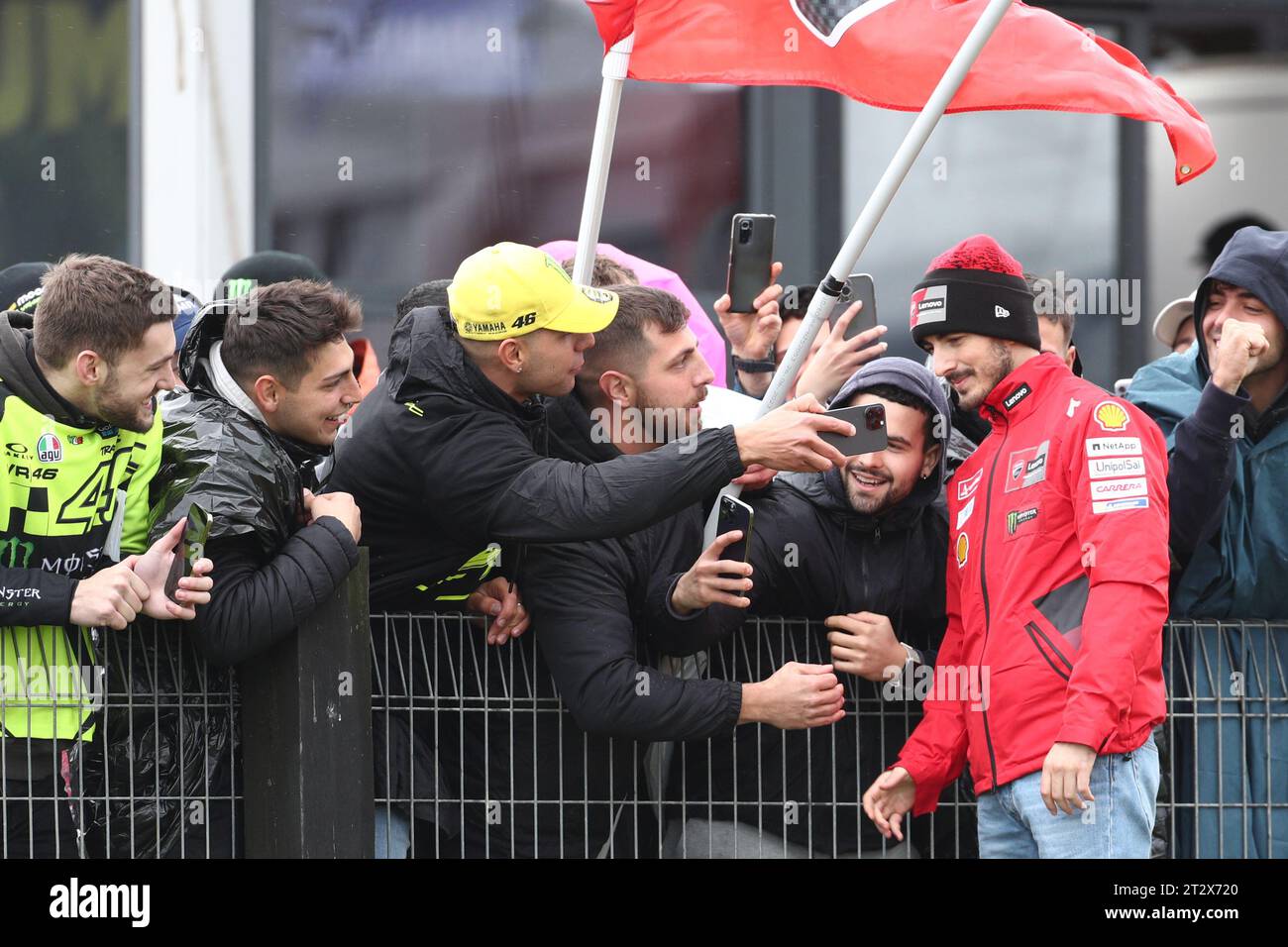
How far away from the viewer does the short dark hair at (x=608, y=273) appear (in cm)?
523

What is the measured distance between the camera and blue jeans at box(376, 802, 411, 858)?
14.0ft

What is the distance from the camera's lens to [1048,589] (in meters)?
4.15

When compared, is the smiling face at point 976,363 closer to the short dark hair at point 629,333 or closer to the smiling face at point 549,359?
the short dark hair at point 629,333

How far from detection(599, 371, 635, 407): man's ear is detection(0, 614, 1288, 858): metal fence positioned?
2.14ft

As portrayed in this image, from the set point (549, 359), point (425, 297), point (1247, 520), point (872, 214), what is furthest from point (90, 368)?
point (1247, 520)

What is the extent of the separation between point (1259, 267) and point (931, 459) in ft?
3.17

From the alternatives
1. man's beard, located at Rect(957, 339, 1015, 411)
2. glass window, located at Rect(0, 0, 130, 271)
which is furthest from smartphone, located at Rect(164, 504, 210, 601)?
glass window, located at Rect(0, 0, 130, 271)

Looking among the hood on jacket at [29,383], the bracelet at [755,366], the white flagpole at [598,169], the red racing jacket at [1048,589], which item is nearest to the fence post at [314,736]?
the hood on jacket at [29,383]

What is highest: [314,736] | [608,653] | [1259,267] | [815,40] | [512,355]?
[815,40]

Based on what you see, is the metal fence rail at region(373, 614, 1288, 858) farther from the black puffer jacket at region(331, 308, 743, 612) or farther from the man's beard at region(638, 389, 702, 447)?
the man's beard at region(638, 389, 702, 447)

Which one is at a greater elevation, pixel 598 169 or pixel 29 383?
pixel 598 169

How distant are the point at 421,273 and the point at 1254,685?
15.8 ft

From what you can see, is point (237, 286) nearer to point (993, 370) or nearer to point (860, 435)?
point (860, 435)

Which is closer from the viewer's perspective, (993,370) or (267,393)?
(267,393)
